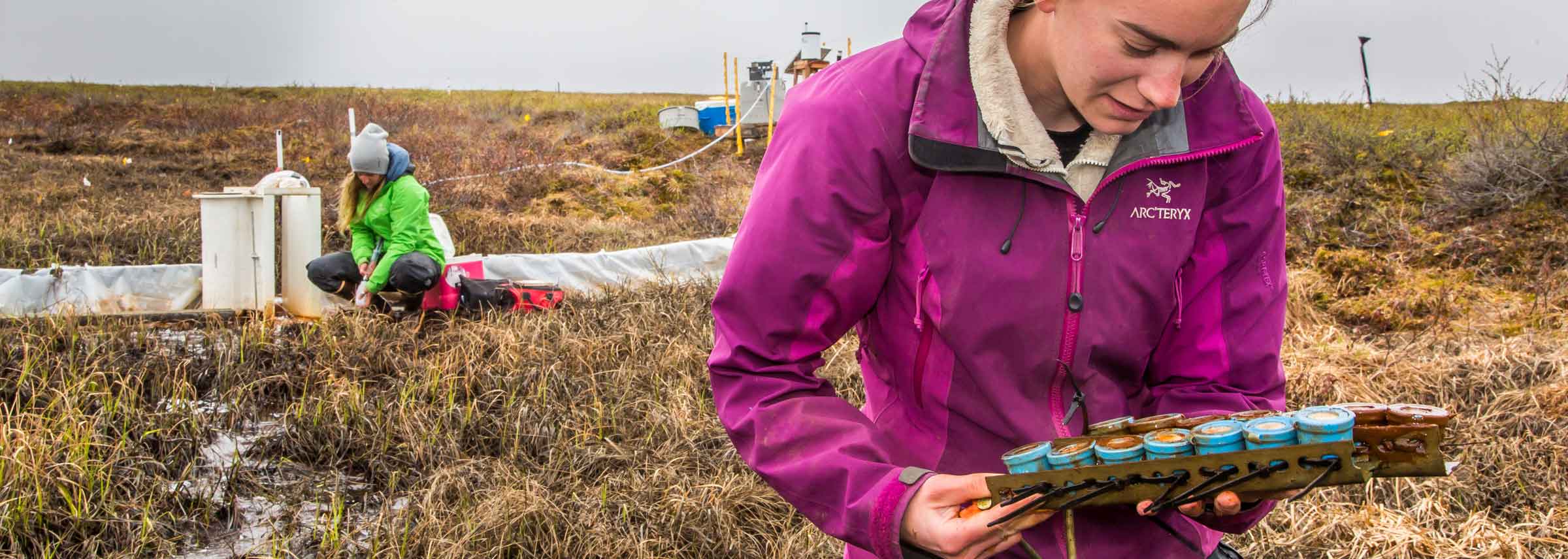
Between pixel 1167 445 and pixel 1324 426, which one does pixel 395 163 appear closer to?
pixel 1167 445

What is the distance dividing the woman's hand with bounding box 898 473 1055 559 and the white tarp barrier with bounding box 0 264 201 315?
232 inches

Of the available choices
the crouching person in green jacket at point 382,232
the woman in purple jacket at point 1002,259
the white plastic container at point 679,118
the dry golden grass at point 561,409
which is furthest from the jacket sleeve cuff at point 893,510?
the white plastic container at point 679,118

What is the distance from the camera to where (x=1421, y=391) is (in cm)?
440

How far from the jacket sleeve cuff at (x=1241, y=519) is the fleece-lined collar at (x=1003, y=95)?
430 mm

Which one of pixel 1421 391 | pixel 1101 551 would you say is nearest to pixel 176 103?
pixel 1421 391

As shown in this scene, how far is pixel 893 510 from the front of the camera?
1.14 meters

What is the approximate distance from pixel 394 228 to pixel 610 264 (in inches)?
55.8

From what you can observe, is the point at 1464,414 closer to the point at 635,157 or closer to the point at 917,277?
the point at 917,277

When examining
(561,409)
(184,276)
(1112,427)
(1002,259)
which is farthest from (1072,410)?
(184,276)

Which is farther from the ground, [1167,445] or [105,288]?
[1167,445]

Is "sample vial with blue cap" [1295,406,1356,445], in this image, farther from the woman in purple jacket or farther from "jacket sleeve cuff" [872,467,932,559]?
"jacket sleeve cuff" [872,467,932,559]

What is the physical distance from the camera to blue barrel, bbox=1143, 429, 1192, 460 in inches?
42.4

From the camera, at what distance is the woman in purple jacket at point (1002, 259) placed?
1165mm

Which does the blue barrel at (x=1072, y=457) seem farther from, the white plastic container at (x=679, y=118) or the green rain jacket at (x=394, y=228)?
the white plastic container at (x=679, y=118)
